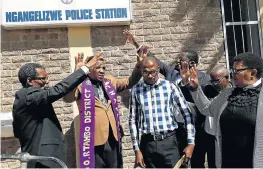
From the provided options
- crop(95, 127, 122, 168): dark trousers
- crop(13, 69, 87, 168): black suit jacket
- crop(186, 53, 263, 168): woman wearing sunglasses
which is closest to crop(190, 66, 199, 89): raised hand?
crop(186, 53, 263, 168): woman wearing sunglasses

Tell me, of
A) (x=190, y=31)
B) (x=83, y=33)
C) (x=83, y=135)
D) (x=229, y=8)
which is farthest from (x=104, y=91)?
(x=229, y=8)

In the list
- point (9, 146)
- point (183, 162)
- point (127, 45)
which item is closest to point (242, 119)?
point (183, 162)

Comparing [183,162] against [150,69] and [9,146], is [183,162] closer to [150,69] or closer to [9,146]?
[150,69]

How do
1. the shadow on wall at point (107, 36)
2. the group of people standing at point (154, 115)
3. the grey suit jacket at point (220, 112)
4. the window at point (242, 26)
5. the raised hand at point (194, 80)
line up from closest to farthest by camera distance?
1. the grey suit jacket at point (220, 112)
2. the group of people standing at point (154, 115)
3. the raised hand at point (194, 80)
4. the shadow on wall at point (107, 36)
5. the window at point (242, 26)

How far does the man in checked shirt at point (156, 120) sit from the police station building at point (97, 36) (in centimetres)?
196

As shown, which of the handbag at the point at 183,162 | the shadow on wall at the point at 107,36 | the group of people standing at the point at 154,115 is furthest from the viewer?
the shadow on wall at the point at 107,36

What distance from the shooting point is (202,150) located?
18.1ft

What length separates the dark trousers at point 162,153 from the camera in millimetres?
4824

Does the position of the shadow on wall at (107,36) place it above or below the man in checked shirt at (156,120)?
above

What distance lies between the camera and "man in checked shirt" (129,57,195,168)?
4844 millimetres

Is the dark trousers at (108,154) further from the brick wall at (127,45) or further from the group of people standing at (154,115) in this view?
the brick wall at (127,45)

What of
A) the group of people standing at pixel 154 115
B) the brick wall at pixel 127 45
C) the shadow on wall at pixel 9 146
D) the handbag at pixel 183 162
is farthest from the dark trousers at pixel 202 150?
the shadow on wall at pixel 9 146

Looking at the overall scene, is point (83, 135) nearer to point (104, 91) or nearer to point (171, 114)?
point (104, 91)

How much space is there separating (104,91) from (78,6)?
1.94m
